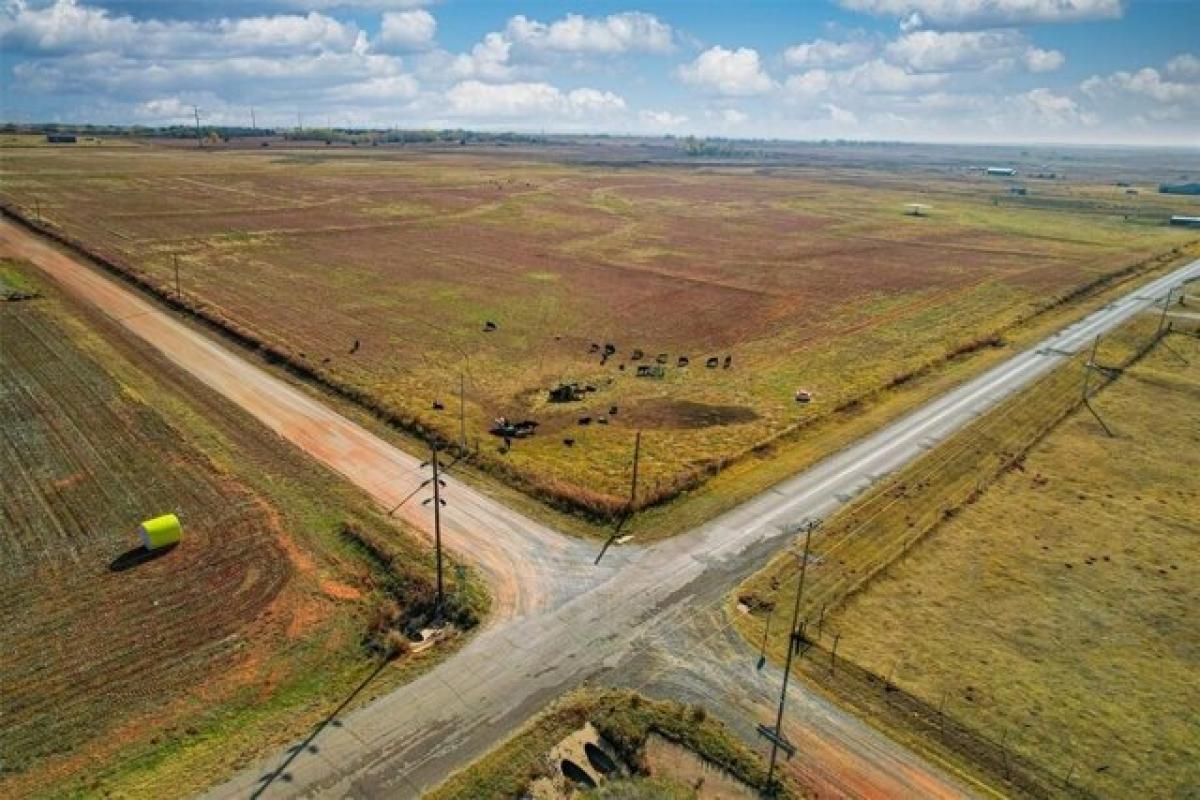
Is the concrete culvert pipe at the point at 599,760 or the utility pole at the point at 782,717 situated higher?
the utility pole at the point at 782,717

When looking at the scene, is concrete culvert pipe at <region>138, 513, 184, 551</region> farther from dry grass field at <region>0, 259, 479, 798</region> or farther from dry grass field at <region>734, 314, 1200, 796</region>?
A: dry grass field at <region>734, 314, 1200, 796</region>

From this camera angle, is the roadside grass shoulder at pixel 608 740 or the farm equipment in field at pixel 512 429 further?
the farm equipment in field at pixel 512 429

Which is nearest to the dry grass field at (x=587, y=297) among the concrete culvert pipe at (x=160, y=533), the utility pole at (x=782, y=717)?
the utility pole at (x=782, y=717)

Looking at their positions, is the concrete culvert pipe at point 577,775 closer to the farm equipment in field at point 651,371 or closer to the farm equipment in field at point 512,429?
the farm equipment in field at point 512,429

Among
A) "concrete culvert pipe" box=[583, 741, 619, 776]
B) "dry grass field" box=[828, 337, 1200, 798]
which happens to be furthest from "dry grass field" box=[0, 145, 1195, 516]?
"concrete culvert pipe" box=[583, 741, 619, 776]

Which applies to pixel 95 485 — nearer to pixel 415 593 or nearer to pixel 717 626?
pixel 415 593

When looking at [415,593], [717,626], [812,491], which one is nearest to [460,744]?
[415,593]
